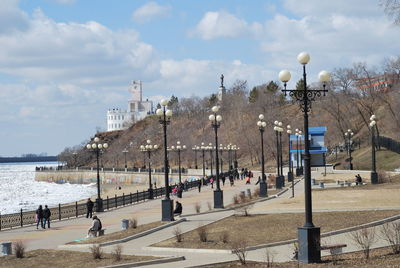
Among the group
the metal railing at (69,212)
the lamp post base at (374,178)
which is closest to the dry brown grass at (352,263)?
the metal railing at (69,212)

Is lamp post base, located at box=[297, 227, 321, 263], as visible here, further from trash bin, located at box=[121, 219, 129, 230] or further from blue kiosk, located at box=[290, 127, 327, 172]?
blue kiosk, located at box=[290, 127, 327, 172]

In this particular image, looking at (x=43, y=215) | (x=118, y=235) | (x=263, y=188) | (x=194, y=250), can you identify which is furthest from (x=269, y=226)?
(x=263, y=188)

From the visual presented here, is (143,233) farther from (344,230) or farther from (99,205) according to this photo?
(99,205)

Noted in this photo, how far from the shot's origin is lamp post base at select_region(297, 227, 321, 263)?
50.1 ft

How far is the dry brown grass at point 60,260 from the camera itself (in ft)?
60.3

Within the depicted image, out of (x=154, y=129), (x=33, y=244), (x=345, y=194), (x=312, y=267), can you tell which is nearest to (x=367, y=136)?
(x=345, y=194)

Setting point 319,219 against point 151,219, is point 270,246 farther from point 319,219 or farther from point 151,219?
point 151,219

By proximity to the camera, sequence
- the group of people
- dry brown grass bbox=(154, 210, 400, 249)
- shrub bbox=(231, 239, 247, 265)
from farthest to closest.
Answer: the group of people < dry brown grass bbox=(154, 210, 400, 249) < shrub bbox=(231, 239, 247, 265)

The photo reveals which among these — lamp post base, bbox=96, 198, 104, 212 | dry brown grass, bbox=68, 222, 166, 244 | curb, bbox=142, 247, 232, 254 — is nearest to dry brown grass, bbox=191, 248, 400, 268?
curb, bbox=142, 247, 232, 254

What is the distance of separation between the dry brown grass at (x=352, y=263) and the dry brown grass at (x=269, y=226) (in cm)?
368

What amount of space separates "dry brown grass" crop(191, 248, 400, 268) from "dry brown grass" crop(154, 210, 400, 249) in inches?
145

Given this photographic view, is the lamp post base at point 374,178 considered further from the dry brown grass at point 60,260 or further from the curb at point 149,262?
the curb at point 149,262

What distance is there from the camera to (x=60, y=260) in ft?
64.5

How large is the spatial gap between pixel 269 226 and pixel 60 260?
8.01 metres
